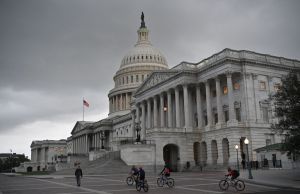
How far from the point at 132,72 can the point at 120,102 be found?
1280cm

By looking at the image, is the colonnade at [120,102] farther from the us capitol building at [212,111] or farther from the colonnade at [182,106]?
the us capitol building at [212,111]

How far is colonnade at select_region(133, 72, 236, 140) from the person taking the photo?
210 feet

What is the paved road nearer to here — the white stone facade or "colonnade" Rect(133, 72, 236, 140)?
the white stone facade

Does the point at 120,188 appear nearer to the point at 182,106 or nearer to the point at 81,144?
the point at 182,106

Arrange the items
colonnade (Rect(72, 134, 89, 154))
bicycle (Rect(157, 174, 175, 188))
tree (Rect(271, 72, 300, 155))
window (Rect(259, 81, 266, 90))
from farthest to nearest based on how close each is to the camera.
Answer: colonnade (Rect(72, 134, 89, 154)) → window (Rect(259, 81, 266, 90)) → tree (Rect(271, 72, 300, 155)) → bicycle (Rect(157, 174, 175, 188))

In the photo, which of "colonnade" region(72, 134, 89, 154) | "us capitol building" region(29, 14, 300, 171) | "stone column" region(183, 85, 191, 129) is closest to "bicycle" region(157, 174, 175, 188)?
Result: "us capitol building" region(29, 14, 300, 171)

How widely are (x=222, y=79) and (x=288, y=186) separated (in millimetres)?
41553

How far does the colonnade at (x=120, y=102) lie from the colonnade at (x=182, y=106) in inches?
2040

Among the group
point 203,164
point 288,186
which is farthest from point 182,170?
point 288,186

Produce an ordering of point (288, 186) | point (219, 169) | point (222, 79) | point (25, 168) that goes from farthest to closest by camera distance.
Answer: point (25, 168), point (222, 79), point (219, 169), point (288, 186)

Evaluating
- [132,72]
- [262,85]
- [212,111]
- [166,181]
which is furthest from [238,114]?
[132,72]

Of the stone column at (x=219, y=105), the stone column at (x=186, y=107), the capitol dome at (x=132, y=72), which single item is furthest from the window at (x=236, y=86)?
the capitol dome at (x=132, y=72)

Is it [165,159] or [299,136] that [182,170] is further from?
[299,136]

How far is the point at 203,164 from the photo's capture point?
214 feet
